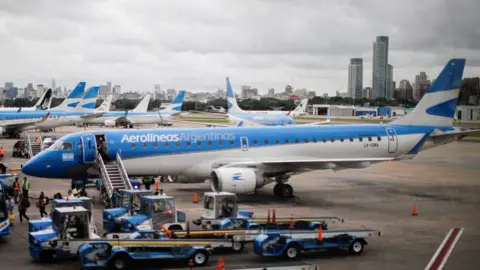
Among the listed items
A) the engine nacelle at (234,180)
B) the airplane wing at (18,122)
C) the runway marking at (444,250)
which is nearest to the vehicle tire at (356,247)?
the runway marking at (444,250)

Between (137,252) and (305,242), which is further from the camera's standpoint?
(305,242)

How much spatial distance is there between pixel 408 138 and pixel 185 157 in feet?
48.0

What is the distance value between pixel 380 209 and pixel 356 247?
391 inches

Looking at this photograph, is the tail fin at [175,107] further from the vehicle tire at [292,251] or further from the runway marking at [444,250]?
the vehicle tire at [292,251]

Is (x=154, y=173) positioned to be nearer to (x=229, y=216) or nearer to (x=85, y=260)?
(x=229, y=216)

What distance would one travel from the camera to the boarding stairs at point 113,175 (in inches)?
1130

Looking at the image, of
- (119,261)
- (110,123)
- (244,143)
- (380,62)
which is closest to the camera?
(119,261)

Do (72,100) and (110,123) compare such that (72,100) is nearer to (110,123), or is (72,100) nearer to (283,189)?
(110,123)

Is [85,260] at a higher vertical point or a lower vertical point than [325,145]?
lower

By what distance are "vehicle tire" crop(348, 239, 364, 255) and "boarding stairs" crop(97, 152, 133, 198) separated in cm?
1224

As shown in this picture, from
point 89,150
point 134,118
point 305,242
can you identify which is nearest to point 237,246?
point 305,242

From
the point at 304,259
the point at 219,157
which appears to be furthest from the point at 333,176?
the point at 304,259

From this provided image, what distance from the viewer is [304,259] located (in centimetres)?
1978

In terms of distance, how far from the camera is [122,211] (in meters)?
24.0
